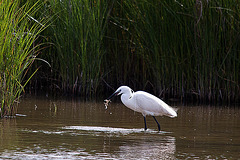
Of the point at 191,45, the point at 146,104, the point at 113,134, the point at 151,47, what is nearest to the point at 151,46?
the point at 151,47

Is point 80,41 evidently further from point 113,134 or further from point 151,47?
point 113,134

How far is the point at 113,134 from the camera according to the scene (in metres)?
6.86

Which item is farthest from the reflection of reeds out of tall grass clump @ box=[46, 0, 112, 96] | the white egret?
the white egret

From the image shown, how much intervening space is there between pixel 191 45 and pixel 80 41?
242 centimetres

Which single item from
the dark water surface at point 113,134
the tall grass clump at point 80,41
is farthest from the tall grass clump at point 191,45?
the dark water surface at point 113,134

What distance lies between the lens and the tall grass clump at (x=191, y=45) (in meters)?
10.8

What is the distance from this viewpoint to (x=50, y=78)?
12.9m

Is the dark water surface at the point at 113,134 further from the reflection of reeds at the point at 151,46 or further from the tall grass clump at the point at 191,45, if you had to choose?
the reflection of reeds at the point at 151,46

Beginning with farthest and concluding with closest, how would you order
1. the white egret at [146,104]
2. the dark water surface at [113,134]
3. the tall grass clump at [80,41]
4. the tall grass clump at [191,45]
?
the tall grass clump at [80,41]
the tall grass clump at [191,45]
the white egret at [146,104]
the dark water surface at [113,134]

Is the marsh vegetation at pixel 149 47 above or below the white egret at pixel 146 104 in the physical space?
above

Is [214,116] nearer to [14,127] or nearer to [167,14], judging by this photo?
[167,14]

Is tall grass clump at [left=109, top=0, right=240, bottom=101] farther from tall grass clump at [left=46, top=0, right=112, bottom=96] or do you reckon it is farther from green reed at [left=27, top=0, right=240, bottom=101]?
tall grass clump at [left=46, top=0, right=112, bottom=96]

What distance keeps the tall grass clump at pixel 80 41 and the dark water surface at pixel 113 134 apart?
80.0 inches

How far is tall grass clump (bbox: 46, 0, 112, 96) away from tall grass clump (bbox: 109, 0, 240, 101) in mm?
621
